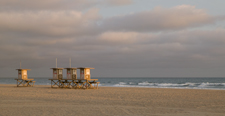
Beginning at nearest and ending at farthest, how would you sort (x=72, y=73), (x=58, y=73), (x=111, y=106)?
(x=111, y=106)
(x=72, y=73)
(x=58, y=73)

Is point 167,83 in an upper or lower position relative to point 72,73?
lower

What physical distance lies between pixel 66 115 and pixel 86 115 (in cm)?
80

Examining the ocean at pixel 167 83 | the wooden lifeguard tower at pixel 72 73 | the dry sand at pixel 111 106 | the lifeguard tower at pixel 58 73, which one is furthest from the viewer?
the ocean at pixel 167 83

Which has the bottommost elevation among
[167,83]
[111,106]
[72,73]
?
[167,83]

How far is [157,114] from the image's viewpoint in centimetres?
977

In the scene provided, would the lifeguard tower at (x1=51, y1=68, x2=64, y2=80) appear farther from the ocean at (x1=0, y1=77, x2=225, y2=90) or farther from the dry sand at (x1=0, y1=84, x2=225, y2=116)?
the ocean at (x1=0, y1=77, x2=225, y2=90)

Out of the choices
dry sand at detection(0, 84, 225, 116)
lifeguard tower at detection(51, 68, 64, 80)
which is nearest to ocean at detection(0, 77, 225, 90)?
lifeguard tower at detection(51, 68, 64, 80)

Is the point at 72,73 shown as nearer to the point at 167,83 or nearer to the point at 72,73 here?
the point at 72,73

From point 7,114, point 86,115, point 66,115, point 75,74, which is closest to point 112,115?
point 86,115

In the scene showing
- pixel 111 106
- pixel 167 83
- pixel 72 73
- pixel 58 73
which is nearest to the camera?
pixel 111 106

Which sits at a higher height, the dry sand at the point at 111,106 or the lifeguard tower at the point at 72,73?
the lifeguard tower at the point at 72,73

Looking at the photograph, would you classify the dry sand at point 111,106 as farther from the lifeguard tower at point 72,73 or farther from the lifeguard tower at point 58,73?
the lifeguard tower at point 58,73

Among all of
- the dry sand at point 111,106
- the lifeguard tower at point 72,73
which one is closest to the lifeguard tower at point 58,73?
the lifeguard tower at point 72,73

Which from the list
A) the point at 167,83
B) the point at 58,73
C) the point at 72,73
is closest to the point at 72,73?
the point at 72,73
